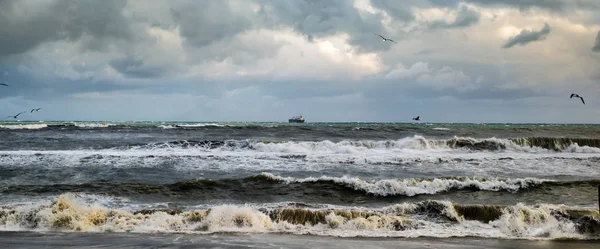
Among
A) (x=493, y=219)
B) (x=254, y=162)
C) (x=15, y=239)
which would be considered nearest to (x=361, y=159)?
(x=254, y=162)

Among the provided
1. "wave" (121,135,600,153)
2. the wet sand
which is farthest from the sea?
"wave" (121,135,600,153)

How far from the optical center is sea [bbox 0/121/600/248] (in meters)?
9.12

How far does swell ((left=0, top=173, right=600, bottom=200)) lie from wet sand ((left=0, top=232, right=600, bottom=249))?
15.8 feet

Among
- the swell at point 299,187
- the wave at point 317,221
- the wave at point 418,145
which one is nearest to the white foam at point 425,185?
the swell at point 299,187

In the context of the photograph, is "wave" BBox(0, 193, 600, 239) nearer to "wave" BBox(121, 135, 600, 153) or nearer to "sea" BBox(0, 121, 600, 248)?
"sea" BBox(0, 121, 600, 248)

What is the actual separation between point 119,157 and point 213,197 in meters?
10.8

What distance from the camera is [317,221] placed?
10461 millimetres

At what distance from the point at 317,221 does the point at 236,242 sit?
2.51m

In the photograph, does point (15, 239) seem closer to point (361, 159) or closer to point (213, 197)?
point (213, 197)

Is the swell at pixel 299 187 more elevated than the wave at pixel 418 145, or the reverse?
the wave at pixel 418 145

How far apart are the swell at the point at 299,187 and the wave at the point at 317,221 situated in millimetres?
3153

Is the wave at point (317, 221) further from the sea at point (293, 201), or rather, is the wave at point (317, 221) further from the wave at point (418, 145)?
the wave at point (418, 145)

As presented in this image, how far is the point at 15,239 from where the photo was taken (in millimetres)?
8711

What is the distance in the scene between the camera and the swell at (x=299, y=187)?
46.6 feet
